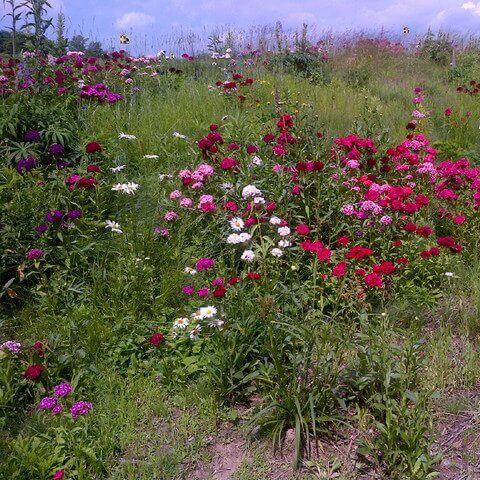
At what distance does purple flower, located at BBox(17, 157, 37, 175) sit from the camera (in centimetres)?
382

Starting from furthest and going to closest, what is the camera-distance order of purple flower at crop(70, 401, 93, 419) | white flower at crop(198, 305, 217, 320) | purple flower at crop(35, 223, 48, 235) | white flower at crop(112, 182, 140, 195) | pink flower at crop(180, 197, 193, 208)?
white flower at crop(112, 182, 140, 195), pink flower at crop(180, 197, 193, 208), purple flower at crop(35, 223, 48, 235), white flower at crop(198, 305, 217, 320), purple flower at crop(70, 401, 93, 419)

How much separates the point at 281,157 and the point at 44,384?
7.90ft

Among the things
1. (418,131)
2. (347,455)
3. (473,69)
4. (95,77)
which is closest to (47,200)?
(347,455)

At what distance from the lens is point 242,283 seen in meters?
3.01

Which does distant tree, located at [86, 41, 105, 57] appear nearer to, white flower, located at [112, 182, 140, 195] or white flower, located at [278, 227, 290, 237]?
white flower, located at [112, 182, 140, 195]

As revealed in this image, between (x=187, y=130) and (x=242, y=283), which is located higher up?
(x=187, y=130)

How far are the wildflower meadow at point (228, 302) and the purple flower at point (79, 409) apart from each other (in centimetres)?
6

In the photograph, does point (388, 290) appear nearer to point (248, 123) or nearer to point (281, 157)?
point (281, 157)

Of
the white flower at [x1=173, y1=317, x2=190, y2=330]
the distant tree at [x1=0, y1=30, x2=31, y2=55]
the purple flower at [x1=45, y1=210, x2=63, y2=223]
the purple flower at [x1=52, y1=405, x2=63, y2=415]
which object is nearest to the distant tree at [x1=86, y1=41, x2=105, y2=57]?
the distant tree at [x1=0, y1=30, x2=31, y2=55]

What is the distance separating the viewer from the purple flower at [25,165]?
382cm

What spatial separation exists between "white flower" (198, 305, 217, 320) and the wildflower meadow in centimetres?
2

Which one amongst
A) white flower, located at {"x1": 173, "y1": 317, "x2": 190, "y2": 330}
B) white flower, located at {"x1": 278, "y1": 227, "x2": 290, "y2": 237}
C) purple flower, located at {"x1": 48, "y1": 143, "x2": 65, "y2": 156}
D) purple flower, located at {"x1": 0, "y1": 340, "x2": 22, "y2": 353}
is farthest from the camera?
purple flower, located at {"x1": 48, "y1": 143, "x2": 65, "y2": 156}

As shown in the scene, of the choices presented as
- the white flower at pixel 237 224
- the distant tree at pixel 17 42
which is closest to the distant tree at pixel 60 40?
the distant tree at pixel 17 42

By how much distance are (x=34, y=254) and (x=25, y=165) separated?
2.98 ft
